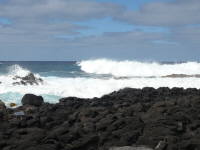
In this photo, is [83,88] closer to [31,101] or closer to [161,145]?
[31,101]

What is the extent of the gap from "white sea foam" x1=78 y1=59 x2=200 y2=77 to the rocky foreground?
3078 cm

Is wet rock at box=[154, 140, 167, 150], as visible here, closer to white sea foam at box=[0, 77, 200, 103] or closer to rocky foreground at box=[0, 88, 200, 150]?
rocky foreground at box=[0, 88, 200, 150]

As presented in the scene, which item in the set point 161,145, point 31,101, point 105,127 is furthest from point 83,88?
point 161,145

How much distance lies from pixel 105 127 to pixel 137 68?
3943cm

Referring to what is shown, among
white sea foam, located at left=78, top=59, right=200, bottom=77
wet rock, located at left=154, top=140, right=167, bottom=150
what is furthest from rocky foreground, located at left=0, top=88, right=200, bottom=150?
white sea foam, located at left=78, top=59, right=200, bottom=77

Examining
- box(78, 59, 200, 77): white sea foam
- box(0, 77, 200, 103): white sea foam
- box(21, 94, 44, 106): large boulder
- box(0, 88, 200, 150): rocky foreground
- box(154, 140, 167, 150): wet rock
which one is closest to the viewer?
box(154, 140, 167, 150): wet rock

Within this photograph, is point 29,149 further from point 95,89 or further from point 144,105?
point 95,89

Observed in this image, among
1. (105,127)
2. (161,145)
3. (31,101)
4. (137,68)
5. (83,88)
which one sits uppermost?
(137,68)

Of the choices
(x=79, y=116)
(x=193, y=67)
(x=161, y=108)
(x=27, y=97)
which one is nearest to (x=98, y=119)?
(x=79, y=116)

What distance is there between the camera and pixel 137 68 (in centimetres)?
5097

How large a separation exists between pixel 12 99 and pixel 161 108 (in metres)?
10.7

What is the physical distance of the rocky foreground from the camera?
995 centimetres

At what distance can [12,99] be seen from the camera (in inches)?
890

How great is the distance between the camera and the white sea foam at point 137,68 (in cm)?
4788
